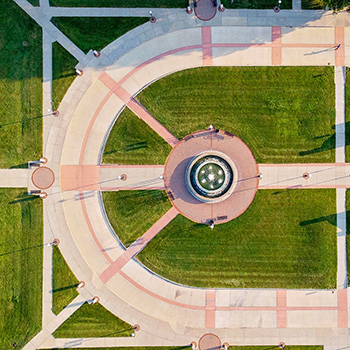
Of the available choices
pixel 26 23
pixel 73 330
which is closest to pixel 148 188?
pixel 73 330

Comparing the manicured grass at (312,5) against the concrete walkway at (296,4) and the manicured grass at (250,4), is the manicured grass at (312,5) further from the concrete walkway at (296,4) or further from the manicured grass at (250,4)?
the manicured grass at (250,4)

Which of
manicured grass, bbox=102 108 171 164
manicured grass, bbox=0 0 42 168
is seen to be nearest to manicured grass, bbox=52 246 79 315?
manicured grass, bbox=0 0 42 168

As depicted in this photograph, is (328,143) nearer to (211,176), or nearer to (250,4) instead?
(211,176)

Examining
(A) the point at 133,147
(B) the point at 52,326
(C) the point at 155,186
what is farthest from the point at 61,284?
(A) the point at 133,147

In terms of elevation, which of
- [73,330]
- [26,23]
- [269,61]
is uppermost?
[26,23]

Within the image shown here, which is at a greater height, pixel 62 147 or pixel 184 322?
pixel 62 147

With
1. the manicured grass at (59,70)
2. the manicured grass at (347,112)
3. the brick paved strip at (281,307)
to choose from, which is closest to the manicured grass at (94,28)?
A: the manicured grass at (59,70)

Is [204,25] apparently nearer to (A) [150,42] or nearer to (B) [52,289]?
(A) [150,42]

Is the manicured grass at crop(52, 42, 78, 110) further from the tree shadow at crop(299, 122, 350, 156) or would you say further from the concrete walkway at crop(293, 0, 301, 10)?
the tree shadow at crop(299, 122, 350, 156)
